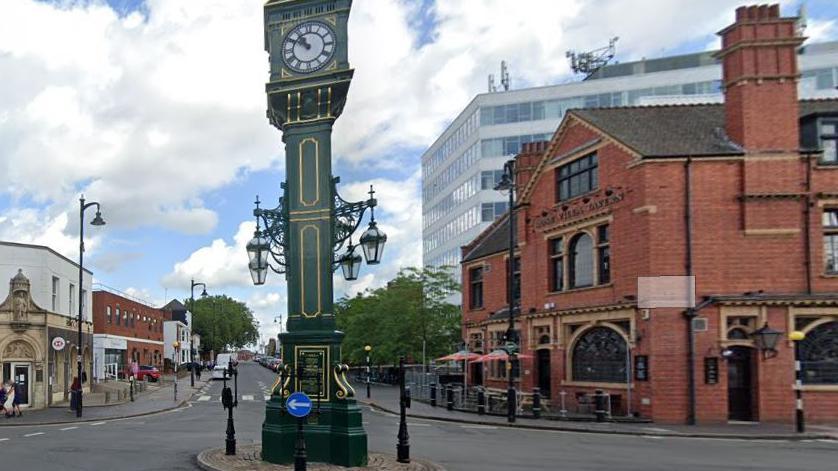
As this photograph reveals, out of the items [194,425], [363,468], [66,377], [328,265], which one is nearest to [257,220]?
[328,265]

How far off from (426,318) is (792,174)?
28468mm

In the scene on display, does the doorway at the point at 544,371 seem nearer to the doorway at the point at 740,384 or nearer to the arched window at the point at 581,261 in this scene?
the arched window at the point at 581,261

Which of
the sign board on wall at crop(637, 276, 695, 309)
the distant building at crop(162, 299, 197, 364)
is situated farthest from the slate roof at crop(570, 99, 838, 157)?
the distant building at crop(162, 299, 197, 364)

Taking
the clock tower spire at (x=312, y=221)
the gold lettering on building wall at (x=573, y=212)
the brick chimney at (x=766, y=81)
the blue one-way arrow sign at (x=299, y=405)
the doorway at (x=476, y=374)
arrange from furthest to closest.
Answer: the doorway at (x=476, y=374) → the gold lettering on building wall at (x=573, y=212) → the brick chimney at (x=766, y=81) → the clock tower spire at (x=312, y=221) → the blue one-way arrow sign at (x=299, y=405)

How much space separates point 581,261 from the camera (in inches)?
1230

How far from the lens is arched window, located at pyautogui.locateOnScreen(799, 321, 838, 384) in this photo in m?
25.9

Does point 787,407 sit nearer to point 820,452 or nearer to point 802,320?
point 802,320

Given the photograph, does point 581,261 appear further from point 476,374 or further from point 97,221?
point 97,221

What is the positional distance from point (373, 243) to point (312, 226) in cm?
132

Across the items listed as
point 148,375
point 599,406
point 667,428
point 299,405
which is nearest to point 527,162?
point 599,406

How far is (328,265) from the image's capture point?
603 inches

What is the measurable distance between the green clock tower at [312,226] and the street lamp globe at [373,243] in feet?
0.07

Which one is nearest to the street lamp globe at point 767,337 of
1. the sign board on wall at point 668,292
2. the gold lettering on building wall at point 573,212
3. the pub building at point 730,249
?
the pub building at point 730,249

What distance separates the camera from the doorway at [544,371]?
3331cm
